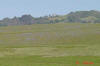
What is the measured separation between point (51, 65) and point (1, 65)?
28.9 ft

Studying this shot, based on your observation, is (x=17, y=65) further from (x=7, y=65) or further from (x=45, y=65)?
(x=45, y=65)

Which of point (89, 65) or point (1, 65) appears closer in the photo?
point (89, 65)

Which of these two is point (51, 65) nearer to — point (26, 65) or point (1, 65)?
point (26, 65)

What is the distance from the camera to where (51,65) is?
147 feet

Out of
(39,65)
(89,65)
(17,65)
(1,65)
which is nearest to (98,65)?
(89,65)

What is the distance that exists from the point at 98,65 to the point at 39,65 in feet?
33.0

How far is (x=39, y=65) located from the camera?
45.2m

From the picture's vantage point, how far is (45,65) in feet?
148

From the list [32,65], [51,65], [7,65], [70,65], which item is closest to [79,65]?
[70,65]

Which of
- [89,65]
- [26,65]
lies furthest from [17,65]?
[89,65]

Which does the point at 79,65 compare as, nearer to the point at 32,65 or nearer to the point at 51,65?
the point at 51,65

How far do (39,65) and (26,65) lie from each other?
7.39 feet

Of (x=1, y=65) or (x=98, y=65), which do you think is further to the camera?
(x=1, y=65)

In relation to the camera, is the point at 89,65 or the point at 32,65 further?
the point at 32,65
